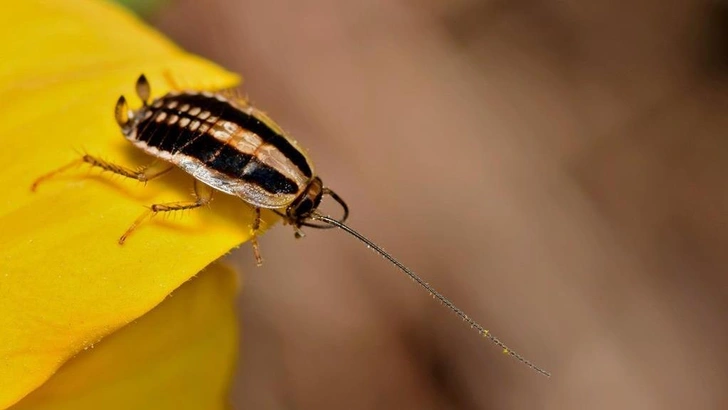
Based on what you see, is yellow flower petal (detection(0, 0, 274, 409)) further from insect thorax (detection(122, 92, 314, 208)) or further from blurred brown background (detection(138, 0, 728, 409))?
blurred brown background (detection(138, 0, 728, 409))

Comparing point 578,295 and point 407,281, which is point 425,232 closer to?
point 407,281

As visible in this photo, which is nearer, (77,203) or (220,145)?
(77,203)

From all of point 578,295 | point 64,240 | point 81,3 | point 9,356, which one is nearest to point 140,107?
point 81,3

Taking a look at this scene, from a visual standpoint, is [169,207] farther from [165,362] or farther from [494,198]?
[494,198]

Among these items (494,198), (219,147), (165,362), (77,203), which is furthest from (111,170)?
(494,198)

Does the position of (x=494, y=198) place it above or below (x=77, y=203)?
above

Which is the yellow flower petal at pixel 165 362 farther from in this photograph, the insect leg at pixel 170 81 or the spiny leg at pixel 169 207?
the insect leg at pixel 170 81
